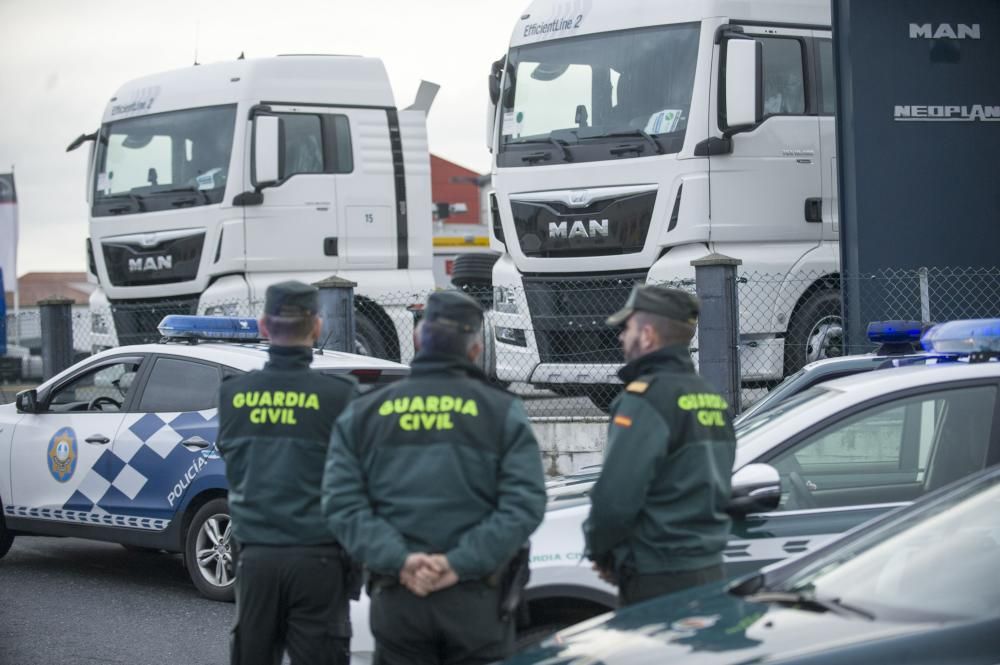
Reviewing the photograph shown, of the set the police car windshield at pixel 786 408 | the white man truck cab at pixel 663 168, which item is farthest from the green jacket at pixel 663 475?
the white man truck cab at pixel 663 168

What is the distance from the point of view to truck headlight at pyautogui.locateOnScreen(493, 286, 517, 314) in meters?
11.4

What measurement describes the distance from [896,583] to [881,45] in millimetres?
7262

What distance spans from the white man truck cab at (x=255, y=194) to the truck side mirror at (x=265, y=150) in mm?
14

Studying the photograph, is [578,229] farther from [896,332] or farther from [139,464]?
[896,332]

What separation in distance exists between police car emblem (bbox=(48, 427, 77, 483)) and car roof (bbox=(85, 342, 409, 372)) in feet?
1.86

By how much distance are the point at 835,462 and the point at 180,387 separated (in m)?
4.35

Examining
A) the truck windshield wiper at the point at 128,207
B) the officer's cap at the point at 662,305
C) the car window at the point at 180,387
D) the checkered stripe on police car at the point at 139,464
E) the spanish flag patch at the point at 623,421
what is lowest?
the checkered stripe on police car at the point at 139,464

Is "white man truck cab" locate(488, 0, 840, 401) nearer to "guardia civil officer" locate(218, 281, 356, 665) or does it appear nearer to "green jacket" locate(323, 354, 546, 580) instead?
"guardia civil officer" locate(218, 281, 356, 665)

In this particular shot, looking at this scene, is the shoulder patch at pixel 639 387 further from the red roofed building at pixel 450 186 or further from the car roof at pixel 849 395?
the red roofed building at pixel 450 186

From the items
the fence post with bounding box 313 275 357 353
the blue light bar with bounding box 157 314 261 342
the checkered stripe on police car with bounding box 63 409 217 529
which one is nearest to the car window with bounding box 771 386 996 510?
the checkered stripe on police car with bounding box 63 409 217 529

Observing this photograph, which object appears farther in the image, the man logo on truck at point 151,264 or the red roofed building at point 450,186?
the red roofed building at point 450,186

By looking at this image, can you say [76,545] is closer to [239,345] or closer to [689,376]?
[239,345]

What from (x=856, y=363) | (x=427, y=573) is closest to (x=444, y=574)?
(x=427, y=573)

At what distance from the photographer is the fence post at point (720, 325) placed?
9.70 metres
